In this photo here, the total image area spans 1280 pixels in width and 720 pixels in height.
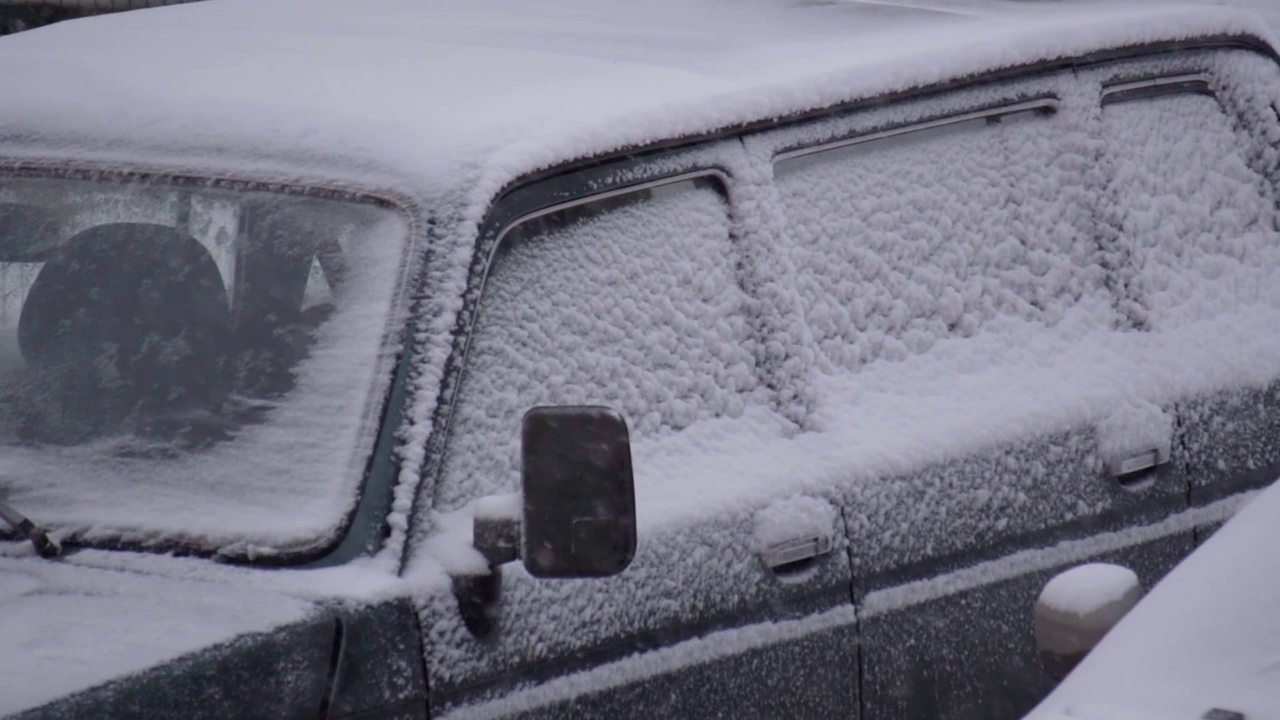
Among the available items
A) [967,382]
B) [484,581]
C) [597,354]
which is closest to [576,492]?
[484,581]

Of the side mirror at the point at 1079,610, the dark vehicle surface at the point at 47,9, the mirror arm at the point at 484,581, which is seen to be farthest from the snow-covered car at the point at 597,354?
the dark vehicle surface at the point at 47,9

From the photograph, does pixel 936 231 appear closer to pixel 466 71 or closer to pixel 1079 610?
pixel 466 71

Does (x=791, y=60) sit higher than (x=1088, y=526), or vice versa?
(x=791, y=60)

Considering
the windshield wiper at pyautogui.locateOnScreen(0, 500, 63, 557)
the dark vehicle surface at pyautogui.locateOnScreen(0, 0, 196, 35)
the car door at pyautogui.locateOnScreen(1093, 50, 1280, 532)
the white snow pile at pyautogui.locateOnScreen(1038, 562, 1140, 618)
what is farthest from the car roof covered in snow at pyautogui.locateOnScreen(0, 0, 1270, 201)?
the dark vehicle surface at pyautogui.locateOnScreen(0, 0, 196, 35)

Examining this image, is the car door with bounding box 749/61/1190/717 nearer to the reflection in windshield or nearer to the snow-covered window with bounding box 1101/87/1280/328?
the snow-covered window with bounding box 1101/87/1280/328

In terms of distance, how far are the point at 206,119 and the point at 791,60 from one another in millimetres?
1067

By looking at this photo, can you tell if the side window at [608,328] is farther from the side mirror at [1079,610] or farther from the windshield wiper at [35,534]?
the side mirror at [1079,610]

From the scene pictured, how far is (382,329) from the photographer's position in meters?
2.38

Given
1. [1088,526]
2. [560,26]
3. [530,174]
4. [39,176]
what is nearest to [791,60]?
[560,26]

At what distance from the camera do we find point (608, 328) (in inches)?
103

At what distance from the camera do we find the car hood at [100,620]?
201cm

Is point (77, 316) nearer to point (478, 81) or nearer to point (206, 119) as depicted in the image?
point (206, 119)

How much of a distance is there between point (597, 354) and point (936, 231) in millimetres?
803

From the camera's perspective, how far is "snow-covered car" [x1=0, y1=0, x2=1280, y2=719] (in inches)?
88.9
